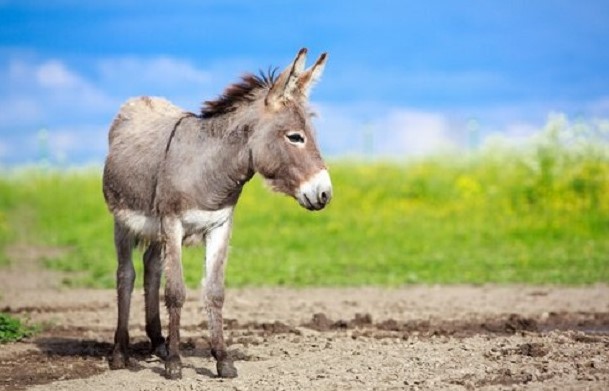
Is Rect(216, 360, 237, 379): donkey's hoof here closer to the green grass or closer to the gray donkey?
the gray donkey

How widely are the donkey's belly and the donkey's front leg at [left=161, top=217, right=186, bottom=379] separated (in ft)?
0.39

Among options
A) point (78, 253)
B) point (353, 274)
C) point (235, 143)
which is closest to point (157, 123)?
point (235, 143)

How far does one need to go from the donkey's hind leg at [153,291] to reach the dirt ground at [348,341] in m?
0.22

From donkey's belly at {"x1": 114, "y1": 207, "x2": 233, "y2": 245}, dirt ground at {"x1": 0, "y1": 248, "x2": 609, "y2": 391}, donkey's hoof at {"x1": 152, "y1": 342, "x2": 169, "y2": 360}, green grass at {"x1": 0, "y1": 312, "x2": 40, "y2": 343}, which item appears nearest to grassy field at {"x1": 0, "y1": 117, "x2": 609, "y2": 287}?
dirt ground at {"x1": 0, "y1": 248, "x2": 609, "y2": 391}

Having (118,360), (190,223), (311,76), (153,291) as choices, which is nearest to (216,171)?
(190,223)

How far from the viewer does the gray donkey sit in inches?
373

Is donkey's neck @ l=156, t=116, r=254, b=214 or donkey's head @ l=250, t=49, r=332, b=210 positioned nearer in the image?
donkey's head @ l=250, t=49, r=332, b=210

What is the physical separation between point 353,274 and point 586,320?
6.35 metres

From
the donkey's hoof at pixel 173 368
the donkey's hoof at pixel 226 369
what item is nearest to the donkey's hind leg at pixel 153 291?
the donkey's hoof at pixel 173 368

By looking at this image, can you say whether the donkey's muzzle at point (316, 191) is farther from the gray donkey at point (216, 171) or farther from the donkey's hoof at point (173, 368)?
the donkey's hoof at point (173, 368)

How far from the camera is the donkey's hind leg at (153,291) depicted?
11.2 m

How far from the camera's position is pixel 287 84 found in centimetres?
954

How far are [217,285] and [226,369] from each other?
0.80 meters

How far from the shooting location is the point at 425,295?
656 inches
